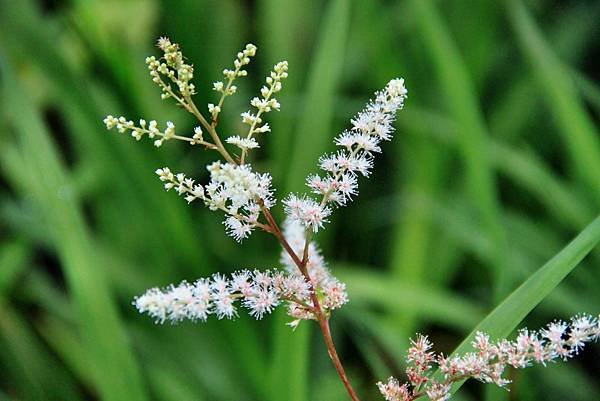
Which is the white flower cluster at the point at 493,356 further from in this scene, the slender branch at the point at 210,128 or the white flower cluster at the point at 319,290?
the slender branch at the point at 210,128

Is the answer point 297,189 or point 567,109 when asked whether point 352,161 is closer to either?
point 297,189

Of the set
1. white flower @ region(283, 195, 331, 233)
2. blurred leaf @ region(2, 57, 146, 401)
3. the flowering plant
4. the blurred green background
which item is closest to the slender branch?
the flowering plant

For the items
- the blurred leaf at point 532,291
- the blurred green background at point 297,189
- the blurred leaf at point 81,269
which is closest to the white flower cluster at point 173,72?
the blurred leaf at point 532,291

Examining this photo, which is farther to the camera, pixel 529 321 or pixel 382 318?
pixel 382 318

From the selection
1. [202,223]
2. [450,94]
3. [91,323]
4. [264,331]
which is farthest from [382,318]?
[91,323]

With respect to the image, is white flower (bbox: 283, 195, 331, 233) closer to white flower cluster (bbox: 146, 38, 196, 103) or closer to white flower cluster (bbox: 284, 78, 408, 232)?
white flower cluster (bbox: 284, 78, 408, 232)

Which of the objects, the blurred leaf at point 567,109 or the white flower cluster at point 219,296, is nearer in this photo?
the white flower cluster at point 219,296

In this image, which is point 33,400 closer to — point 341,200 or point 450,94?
point 450,94
